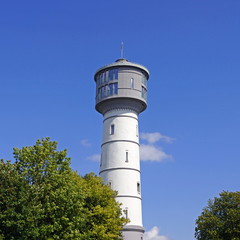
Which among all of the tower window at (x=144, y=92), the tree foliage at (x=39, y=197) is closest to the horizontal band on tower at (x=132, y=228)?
the tree foliage at (x=39, y=197)

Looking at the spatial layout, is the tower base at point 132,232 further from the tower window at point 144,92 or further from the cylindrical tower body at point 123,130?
the tower window at point 144,92

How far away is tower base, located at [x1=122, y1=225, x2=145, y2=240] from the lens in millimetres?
49938

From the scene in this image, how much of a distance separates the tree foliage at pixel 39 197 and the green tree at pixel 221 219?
1569 centimetres

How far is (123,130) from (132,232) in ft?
44.4

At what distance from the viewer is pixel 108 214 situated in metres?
39.7

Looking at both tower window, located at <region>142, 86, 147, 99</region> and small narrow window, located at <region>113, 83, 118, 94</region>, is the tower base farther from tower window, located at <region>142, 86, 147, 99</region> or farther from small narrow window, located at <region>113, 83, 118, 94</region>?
tower window, located at <region>142, 86, 147, 99</region>

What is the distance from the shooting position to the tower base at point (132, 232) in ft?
164

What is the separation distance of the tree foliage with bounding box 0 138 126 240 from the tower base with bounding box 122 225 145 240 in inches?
676

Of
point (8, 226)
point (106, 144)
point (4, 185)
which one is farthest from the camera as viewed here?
point (106, 144)

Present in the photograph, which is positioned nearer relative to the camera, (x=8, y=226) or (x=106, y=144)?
(x=8, y=226)

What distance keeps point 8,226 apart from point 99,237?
11.1 meters

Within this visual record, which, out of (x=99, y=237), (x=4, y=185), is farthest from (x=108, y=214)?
(x=4, y=185)

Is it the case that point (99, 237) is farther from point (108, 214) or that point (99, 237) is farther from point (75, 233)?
point (75, 233)

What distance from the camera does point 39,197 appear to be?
31203 millimetres
